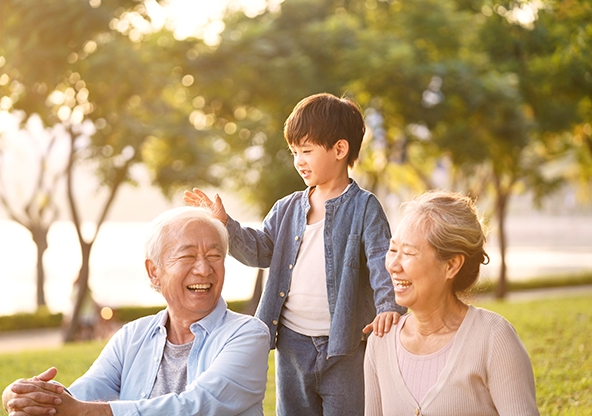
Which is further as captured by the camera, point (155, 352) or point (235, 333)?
point (155, 352)

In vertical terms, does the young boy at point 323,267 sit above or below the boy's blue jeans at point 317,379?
above

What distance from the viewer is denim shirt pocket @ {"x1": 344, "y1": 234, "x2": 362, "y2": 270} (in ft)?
9.44

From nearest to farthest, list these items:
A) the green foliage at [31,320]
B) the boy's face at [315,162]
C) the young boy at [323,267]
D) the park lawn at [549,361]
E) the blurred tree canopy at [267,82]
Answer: the young boy at [323,267] → the boy's face at [315,162] → the park lawn at [549,361] → the blurred tree canopy at [267,82] → the green foliage at [31,320]

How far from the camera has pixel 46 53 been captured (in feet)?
29.9

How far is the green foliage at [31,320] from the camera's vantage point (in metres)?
15.8

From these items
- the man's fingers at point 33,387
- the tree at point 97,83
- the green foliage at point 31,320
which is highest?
the tree at point 97,83

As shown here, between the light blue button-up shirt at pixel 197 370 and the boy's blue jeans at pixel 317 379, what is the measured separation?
1.96ft

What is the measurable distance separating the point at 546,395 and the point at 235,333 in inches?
146

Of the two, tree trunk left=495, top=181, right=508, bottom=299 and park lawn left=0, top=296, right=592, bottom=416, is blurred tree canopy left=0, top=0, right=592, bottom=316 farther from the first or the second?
tree trunk left=495, top=181, right=508, bottom=299

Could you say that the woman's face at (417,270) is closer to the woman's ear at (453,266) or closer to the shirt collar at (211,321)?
the woman's ear at (453,266)

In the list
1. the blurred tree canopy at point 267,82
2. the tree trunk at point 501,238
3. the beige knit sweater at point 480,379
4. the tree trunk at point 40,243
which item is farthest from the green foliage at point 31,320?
the beige knit sweater at point 480,379

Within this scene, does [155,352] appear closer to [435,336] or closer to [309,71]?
[435,336]

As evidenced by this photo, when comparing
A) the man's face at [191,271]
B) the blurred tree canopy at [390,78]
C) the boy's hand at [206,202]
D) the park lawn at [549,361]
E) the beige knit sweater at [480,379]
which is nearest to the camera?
the beige knit sweater at [480,379]

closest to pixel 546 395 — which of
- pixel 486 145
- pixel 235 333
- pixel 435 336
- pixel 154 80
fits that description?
pixel 435 336
